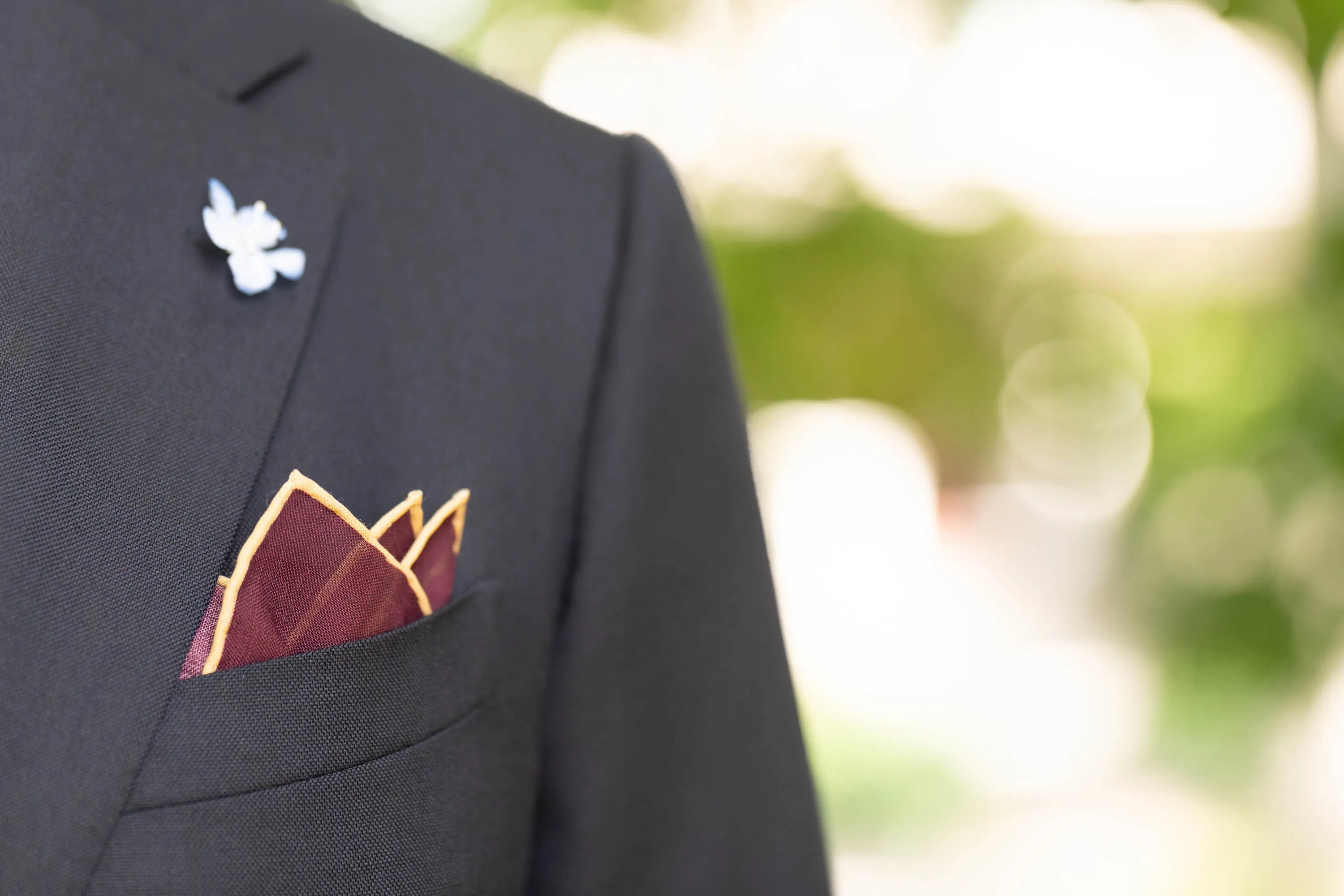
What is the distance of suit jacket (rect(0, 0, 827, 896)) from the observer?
56 centimetres

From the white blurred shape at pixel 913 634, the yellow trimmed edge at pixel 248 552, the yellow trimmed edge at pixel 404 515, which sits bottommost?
the yellow trimmed edge at pixel 248 552

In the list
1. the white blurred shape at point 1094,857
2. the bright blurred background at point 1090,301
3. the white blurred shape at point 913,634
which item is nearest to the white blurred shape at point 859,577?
the white blurred shape at point 913,634

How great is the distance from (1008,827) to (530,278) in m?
3.32

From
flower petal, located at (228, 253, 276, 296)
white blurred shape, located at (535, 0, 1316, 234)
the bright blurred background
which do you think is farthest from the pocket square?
white blurred shape, located at (535, 0, 1316, 234)

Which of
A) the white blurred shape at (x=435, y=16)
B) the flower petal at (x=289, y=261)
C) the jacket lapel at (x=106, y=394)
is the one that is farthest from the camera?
the white blurred shape at (x=435, y=16)

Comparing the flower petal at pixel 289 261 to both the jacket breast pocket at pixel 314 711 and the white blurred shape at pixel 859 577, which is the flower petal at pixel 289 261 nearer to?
the jacket breast pocket at pixel 314 711

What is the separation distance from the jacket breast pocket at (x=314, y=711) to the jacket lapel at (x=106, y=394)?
0.02m

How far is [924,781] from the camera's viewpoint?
3682mm

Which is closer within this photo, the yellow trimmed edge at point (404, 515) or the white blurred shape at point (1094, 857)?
the yellow trimmed edge at point (404, 515)

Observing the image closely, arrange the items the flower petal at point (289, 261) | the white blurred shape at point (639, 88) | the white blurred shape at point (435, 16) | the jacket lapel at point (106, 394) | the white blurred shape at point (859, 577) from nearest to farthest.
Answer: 1. the jacket lapel at point (106, 394)
2. the flower petal at point (289, 261)
3. the white blurred shape at point (435, 16)
4. the white blurred shape at point (639, 88)
5. the white blurred shape at point (859, 577)

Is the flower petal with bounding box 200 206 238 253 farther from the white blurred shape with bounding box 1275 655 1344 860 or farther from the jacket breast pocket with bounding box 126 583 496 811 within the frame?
the white blurred shape with bounding box 1275 655 1344 860

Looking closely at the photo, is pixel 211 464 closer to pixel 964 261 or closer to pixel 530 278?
pixel 530 278

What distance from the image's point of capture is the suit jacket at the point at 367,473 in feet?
1.85

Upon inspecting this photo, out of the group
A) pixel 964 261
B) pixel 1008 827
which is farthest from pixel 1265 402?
pixel 1008 827
